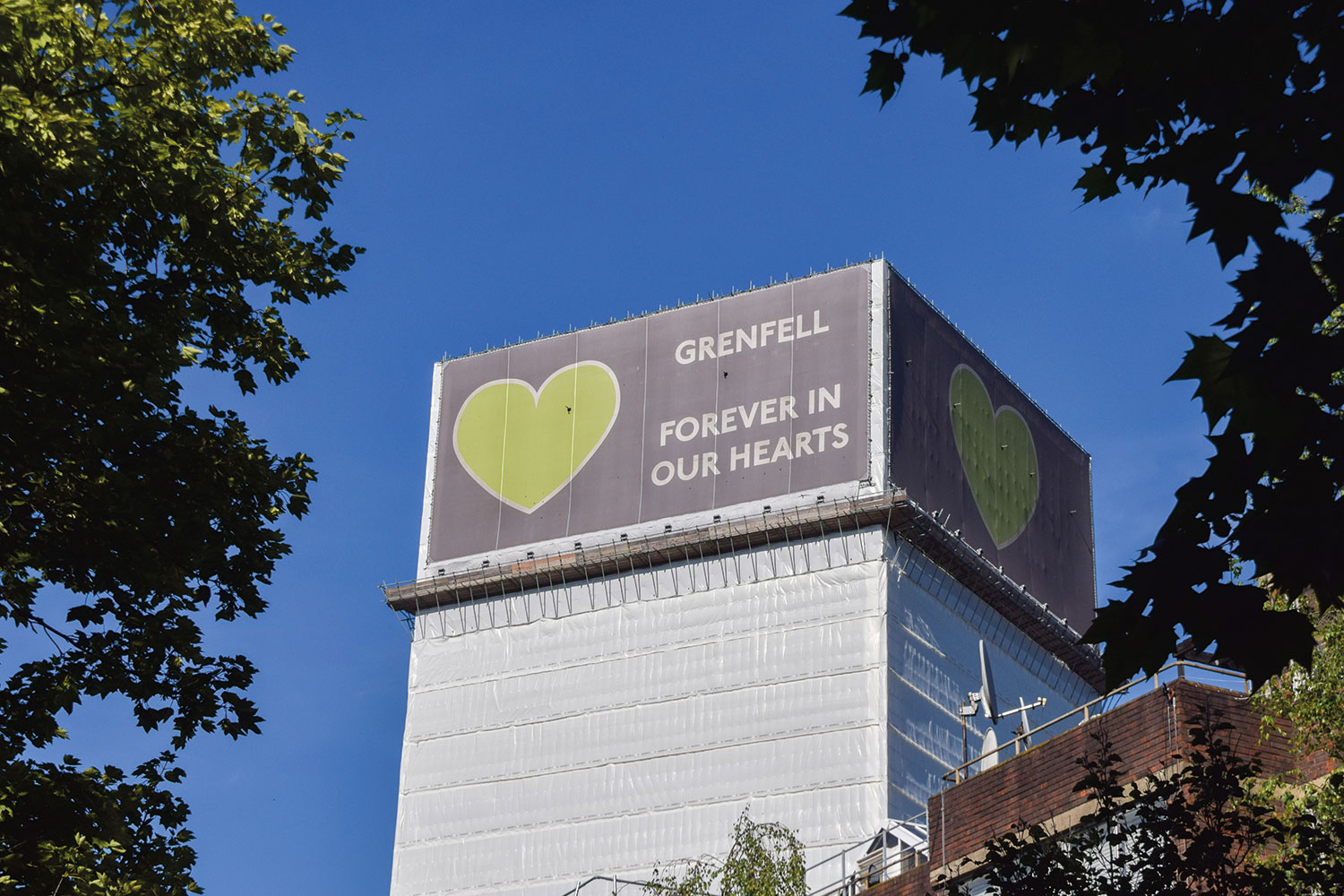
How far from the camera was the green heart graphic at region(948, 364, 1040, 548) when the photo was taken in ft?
290

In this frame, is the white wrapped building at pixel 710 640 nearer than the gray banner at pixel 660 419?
Yes

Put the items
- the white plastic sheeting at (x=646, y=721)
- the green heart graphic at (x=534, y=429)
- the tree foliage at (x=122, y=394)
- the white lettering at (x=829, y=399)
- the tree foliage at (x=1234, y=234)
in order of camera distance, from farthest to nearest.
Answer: the green heart graphic at (x=534, y=429) → the white lettering at (x=829, y=399) → the white plastic sheeting at (x=646, y=721) → the tree foliage at (x=122, y=394) → the tree foliage at (x=1234, y=234)

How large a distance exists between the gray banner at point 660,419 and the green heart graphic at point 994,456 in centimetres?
833

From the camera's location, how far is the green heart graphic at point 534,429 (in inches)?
3452

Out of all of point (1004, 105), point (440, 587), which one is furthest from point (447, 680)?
point (1004, 105)

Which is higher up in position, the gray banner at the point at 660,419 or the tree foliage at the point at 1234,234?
the gray banner at the point at 660,419

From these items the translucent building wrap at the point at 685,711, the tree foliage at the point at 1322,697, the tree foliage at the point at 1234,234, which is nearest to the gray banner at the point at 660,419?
the translucent building wrap at the point at 685,711

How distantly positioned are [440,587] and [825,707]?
882 inches

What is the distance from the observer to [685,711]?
80188 mm

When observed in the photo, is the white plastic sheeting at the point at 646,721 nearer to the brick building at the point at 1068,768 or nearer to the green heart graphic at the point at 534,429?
the green heart graphic at the point at 534,429

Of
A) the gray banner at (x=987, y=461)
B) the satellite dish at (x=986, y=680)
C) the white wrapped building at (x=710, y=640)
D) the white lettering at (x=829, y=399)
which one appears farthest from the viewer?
the gray banner at (x=987, y=461)

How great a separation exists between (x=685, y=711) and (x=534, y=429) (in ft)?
60.3

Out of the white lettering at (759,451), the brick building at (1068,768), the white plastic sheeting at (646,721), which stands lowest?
the brick building at (1068,768)

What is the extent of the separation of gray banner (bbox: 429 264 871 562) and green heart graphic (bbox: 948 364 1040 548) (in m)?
8.33
